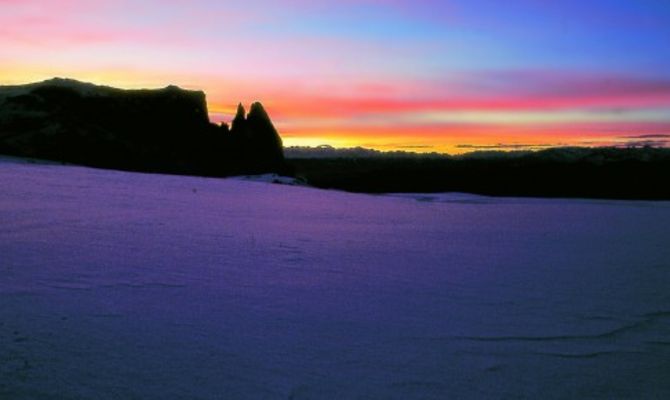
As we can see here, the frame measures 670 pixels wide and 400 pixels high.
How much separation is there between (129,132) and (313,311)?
1230cm

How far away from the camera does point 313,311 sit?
193 cm

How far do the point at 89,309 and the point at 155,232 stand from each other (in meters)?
1.59

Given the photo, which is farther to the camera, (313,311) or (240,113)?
(240,113)

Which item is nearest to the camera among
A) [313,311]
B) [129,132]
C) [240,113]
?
[313,311]

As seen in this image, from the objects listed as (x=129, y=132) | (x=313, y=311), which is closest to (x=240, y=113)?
(x=129, y=132)

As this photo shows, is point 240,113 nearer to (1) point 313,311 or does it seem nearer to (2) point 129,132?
(2) point 129,132

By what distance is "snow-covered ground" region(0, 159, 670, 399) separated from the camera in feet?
4.51

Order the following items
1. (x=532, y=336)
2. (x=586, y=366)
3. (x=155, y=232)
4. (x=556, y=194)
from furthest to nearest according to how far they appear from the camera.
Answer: (x=556, y=194)
(x=155, y=232)
(x=532, y=336)
(x=586, y=366)

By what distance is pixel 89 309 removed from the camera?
5.86 feet

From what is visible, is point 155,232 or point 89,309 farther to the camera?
point 155,232

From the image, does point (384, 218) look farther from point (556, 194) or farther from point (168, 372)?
point (556, 194)

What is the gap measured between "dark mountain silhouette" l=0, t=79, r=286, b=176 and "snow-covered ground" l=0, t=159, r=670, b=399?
8.14m

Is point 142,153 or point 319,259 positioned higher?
point 142,153

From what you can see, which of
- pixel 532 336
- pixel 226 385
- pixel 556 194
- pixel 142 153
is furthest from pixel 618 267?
Answer: pixel 556 194
